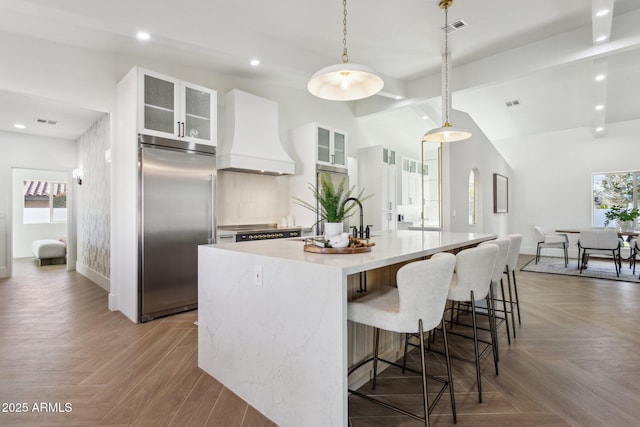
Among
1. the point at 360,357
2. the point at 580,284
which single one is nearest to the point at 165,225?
the point at 360,357

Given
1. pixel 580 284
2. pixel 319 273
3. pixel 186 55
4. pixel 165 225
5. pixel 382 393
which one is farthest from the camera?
pixel 580 284

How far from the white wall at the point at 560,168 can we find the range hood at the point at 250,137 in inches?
282

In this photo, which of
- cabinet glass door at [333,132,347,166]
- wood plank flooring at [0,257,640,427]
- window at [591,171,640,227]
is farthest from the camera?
window at [591,171,640,227]

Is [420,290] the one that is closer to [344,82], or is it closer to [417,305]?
[417,305]

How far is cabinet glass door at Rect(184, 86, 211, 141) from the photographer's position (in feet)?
12.9

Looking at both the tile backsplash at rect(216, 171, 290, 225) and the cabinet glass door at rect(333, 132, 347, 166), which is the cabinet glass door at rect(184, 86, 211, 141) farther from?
the cabinet glass door at rect(333, 132, 347, 166)

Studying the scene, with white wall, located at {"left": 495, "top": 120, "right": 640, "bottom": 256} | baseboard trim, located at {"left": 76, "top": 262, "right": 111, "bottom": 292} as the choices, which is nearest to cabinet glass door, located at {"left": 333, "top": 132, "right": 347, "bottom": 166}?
baseboard trim, located at {"left": 76, "top": 262, "right": 111, "bottom": 292}

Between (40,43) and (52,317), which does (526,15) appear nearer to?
(40,43)

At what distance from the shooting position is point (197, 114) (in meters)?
4.03

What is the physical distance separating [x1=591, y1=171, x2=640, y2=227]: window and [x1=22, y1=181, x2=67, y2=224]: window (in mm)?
13195

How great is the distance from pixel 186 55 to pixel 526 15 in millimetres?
4080

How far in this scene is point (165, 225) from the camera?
12.0 feet

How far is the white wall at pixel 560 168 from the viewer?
7691 millimetres

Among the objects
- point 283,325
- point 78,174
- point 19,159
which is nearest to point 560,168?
point 283,325
